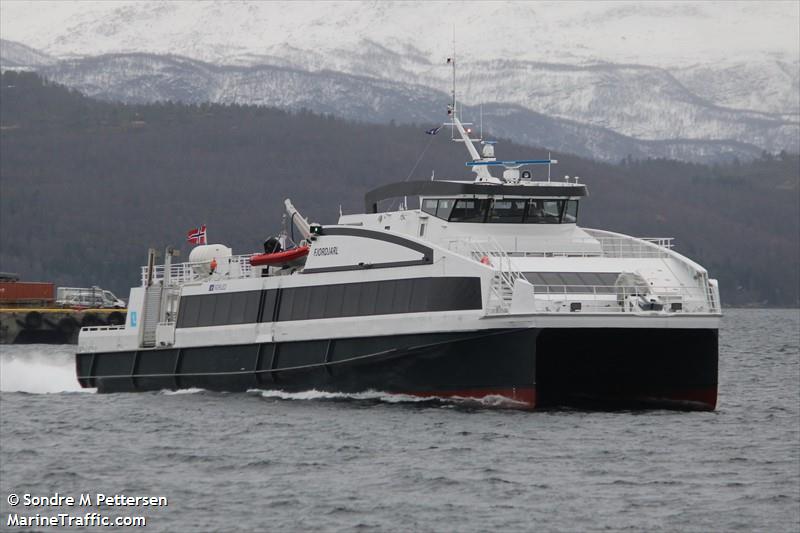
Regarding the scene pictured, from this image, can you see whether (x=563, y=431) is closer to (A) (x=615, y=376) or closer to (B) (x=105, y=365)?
(A) (x=615, y=376)

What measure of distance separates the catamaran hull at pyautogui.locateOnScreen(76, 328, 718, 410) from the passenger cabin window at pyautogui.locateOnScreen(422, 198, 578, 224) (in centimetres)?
392

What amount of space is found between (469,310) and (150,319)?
44.9 feet

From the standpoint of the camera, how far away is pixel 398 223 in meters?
40.5

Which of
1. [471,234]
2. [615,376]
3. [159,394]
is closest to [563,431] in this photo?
[615,376]

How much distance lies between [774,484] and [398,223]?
14.5 m

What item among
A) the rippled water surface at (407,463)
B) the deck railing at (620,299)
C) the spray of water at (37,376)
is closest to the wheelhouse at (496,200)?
the deck railing at (620,299)

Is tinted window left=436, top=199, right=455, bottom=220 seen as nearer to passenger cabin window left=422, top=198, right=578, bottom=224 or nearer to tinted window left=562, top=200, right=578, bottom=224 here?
passenger cabin window left=422, top=198, right=578, bottom=224

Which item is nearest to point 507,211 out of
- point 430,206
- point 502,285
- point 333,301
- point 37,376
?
point 430,206

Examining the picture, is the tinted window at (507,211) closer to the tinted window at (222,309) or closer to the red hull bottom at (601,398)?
the red hull bottom at (601,398)

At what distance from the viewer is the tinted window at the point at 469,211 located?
39531 mm

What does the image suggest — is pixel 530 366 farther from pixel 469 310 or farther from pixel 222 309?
pixel 222 309

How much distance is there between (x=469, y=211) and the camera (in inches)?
1563

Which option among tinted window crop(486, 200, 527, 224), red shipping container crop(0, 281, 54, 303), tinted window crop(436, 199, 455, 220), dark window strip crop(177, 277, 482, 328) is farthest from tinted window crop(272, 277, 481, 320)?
red shipping container crop(0, 281, 54, 303)

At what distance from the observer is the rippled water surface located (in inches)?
1033
